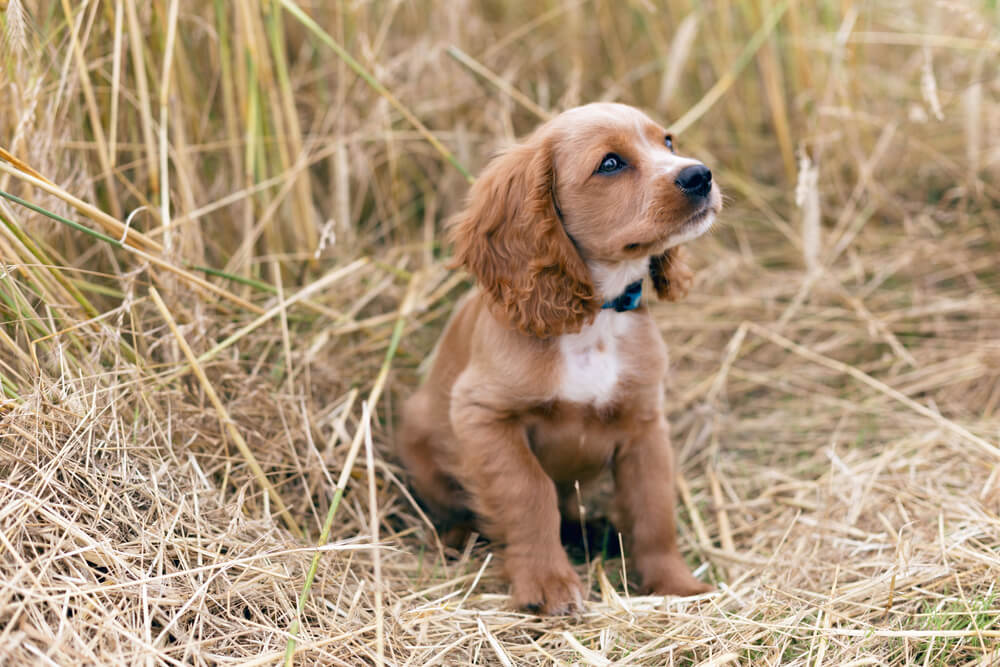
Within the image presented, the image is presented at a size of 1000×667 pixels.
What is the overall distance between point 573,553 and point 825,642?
112 centimetres

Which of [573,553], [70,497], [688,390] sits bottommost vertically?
[573,553]

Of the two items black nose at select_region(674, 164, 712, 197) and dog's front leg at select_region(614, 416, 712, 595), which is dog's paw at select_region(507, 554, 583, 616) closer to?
dog's front leg at select_region(614, 416, 712, 595)

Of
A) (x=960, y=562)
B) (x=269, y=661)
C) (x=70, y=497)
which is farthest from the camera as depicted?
(x=960, y=562)

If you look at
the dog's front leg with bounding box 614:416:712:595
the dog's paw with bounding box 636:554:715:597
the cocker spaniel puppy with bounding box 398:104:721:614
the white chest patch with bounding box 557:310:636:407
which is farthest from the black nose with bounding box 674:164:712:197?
the dog's paw with bounding box 636:554:715:597

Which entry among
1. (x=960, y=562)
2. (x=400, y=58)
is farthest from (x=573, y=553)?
(x=400, y=58)

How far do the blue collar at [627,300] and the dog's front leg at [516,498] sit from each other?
18.8 inches

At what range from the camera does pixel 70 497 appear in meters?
2.27

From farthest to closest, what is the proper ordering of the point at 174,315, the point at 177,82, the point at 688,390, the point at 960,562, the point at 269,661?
the point at 688,390 < the point at 177,82 < the point at 174,315 < the point at 960,562 < the point at 269,661

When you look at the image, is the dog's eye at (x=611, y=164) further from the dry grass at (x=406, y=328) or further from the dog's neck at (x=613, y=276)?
the dry grass at (x=406, y=328)

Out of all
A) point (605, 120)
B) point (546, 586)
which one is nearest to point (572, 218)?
point (605, 120)

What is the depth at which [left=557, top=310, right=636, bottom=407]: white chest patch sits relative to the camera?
278 centimetres

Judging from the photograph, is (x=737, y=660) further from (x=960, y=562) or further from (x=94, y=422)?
(x=94, y=422)

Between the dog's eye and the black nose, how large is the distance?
21 centimetres

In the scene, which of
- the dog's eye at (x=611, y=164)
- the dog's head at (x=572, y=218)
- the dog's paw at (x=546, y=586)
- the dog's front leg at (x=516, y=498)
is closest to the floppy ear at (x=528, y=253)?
the dog's head at (x=572, y=218)
